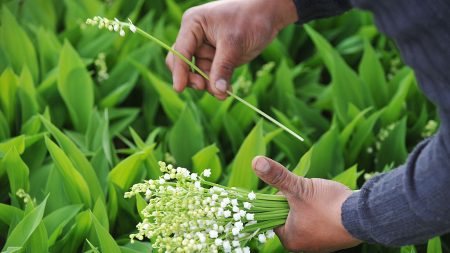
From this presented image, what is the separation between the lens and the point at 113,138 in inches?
97.3

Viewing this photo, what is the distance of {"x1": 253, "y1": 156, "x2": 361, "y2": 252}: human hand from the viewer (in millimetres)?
1424

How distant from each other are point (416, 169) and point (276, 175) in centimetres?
27

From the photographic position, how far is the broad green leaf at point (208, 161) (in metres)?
2.00

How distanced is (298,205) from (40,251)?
0.54 meters

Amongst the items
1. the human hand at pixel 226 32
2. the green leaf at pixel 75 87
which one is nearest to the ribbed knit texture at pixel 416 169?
the human hand at pixel 226 32

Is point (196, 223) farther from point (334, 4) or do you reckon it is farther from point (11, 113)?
point (11, 113)

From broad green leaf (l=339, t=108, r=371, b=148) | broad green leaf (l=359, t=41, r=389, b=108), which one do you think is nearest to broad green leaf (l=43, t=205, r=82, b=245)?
broad green leaf (l=339, t=108, r=371, b=148)

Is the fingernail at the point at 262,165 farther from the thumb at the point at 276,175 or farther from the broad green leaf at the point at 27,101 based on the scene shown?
the broad green leaf at the point at 27,101

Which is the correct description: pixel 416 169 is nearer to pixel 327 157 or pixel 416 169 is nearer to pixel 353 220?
pixel 353 220

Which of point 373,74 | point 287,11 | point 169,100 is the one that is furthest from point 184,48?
point 373,74

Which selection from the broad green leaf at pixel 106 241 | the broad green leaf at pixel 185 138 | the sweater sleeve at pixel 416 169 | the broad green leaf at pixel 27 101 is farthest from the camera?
the broad green leaf at pixel 27 101

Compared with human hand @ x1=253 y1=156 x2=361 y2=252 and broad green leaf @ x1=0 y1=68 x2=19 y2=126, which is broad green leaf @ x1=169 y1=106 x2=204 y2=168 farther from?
human hand @ x1=253 y1=156 x2=361 y2=252

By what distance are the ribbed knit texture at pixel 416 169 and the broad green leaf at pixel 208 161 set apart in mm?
641

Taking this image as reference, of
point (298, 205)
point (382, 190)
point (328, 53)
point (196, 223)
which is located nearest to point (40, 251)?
point (196, 223)
